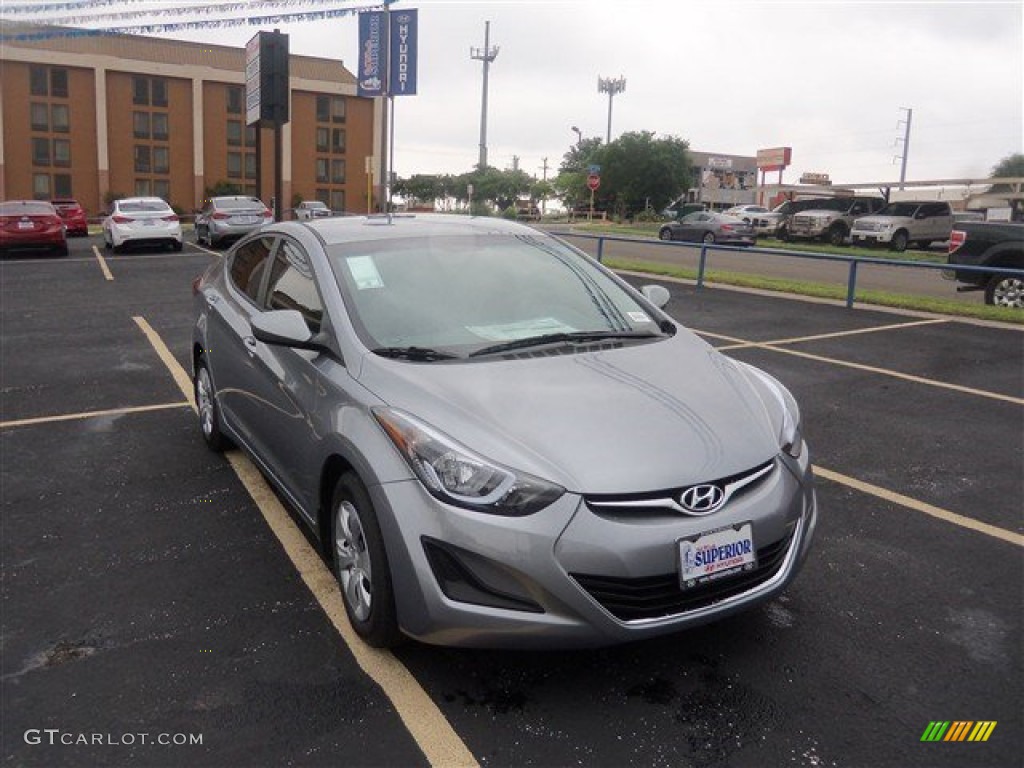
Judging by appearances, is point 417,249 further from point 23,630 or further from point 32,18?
point 32,18

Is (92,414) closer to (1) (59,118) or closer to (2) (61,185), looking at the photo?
(2) (61,185)

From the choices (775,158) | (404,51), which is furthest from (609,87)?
(404,51)

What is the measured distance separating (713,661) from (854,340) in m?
8.00

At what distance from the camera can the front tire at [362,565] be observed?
3102 millimetres

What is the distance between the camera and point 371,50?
30297 mm

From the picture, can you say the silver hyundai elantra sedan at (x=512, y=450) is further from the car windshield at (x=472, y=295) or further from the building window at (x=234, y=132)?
the building window at (x=234, y=132)

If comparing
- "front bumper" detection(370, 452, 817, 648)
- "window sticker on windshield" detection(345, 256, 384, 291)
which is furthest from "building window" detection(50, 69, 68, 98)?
"front bumper" detection(370, 452, 817, 648)

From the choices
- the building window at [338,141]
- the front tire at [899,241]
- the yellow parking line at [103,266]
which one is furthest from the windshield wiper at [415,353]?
the building window at [338,141]

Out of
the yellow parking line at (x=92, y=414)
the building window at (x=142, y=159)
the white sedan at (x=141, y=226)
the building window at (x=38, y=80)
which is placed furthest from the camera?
the building window at (x=142, y=159)

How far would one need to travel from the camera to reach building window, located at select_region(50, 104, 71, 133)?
60750mm

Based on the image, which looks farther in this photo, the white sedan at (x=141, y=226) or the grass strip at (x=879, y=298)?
the white sedan at (x=141, y=226)

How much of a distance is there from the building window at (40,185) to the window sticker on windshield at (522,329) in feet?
219

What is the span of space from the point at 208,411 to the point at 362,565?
2.92 meters

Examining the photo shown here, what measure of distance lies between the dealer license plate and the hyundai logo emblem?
0.26ft
